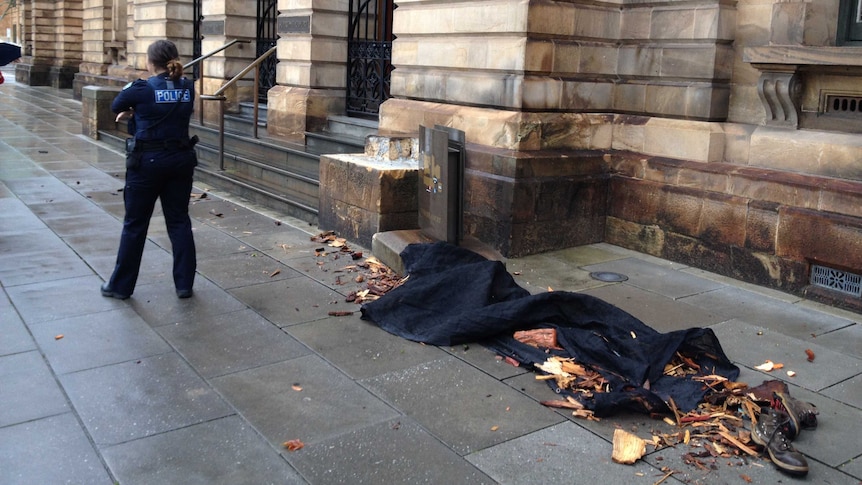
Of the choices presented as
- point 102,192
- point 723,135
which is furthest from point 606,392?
point 102,192

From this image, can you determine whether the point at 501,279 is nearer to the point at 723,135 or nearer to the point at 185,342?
the point at 185,342

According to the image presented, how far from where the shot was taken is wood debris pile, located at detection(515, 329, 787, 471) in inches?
171

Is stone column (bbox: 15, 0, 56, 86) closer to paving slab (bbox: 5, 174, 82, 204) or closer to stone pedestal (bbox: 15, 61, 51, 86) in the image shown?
stone pedestal (bbox: 15, 61, 51, 86)

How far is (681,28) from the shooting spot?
27.0ft

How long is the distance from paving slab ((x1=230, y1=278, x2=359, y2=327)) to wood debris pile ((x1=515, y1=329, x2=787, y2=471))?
72.8 inches

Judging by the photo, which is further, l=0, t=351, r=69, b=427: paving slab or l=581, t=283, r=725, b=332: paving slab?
l=581, t=283, r=725, b=332: paving slab

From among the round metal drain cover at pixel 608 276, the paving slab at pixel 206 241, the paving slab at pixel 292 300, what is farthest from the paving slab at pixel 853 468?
the paving slab at pixel 206 241

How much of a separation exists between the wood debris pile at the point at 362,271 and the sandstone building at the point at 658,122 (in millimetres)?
801

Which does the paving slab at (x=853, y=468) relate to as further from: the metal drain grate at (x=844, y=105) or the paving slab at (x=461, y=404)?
the metal drain grate at (x=844, y=105)

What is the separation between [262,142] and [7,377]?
8695mm

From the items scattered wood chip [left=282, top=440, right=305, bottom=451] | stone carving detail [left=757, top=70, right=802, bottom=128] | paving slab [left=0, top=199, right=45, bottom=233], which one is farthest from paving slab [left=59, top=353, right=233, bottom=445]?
stone carving detail [left=757, top=70, right=802, bottom=128]

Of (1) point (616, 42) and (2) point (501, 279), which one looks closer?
(2) point (501, 279)

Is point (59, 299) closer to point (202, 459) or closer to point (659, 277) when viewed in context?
point (202, 459)

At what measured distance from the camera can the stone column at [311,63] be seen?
14.1 metres
